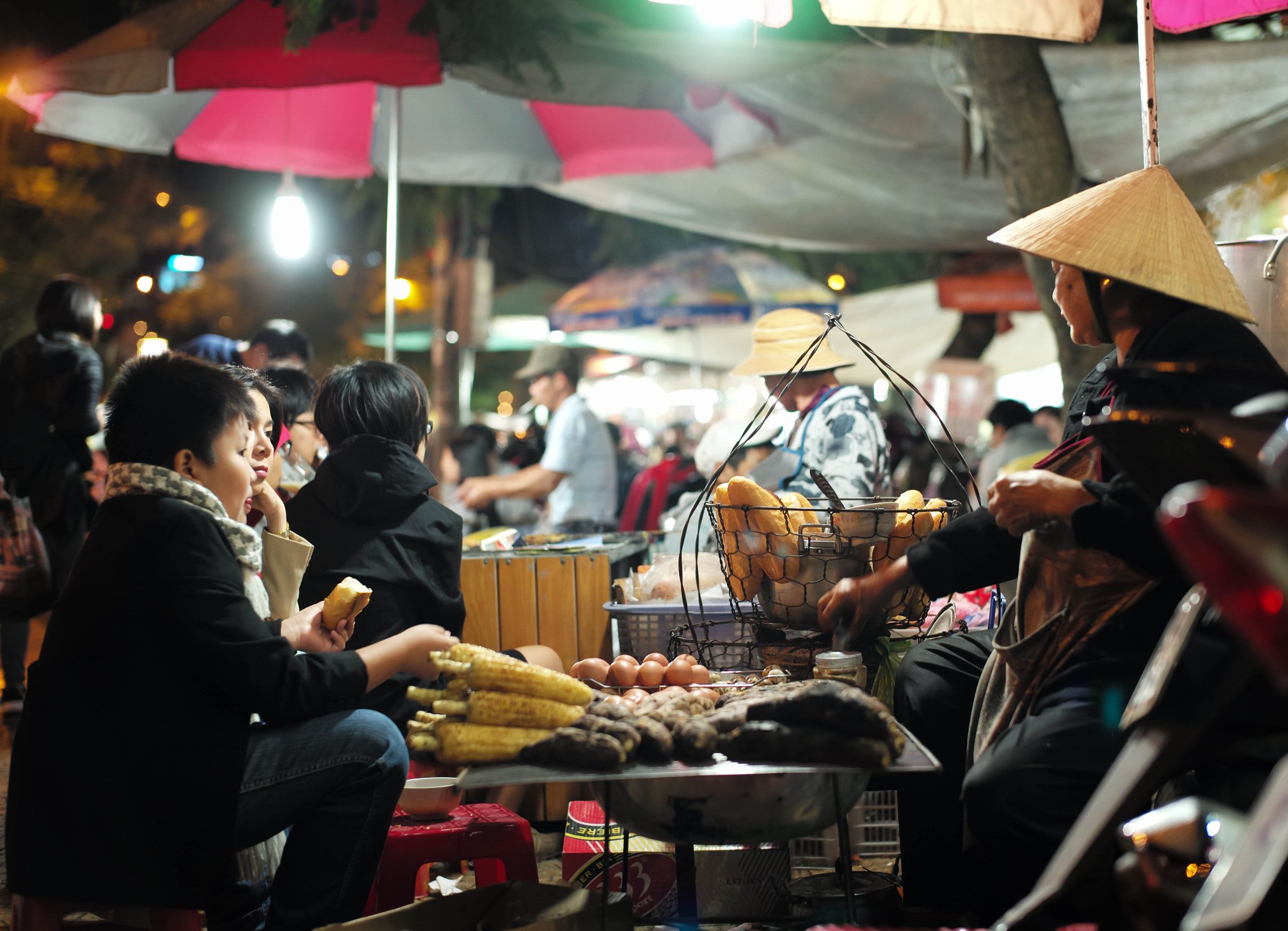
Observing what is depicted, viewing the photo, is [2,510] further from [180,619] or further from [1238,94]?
[1238,94]

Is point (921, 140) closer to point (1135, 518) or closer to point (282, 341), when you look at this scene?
point (282, 341)

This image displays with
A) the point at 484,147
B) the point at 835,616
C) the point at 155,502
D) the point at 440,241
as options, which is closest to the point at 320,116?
the point at 484,147

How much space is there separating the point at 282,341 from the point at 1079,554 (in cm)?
476

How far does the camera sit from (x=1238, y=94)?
5258 millimetres

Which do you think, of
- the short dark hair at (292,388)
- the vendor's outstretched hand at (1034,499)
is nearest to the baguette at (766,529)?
the vendor's outstretched hand at (1034,499)

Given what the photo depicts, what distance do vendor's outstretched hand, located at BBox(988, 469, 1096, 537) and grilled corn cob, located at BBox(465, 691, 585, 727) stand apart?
3.47ft

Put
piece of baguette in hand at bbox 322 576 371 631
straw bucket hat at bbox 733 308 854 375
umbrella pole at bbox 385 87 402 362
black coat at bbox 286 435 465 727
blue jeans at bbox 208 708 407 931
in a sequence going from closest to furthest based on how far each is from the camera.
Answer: blue jeans at bbox 208 708 407 931, piece of baguette in hand at bbox 322 576 371 631, black coat at bbox 286 435 465 727, straw bucket hat at bbox 733 308 854 375, umbrella pole at bbox 385 87 402 362

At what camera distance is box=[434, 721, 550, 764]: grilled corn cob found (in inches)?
78.3

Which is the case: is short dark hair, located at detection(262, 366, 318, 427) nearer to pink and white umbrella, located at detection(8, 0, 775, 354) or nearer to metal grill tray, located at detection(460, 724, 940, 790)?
pink and white umbrella, located at detection(8, 0, 775, 354)

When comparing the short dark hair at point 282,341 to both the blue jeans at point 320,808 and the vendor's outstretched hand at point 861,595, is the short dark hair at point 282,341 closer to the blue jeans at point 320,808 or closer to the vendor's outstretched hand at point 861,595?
the blue jeans at point 320,808

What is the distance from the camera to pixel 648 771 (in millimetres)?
1899

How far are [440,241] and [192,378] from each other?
9.93 metres

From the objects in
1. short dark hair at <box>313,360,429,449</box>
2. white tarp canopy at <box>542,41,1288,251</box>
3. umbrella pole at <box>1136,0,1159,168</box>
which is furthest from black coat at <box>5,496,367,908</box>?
white tarp canopy at <box>542,41,1288,251</box>

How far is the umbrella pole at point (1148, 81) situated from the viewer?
297cm
